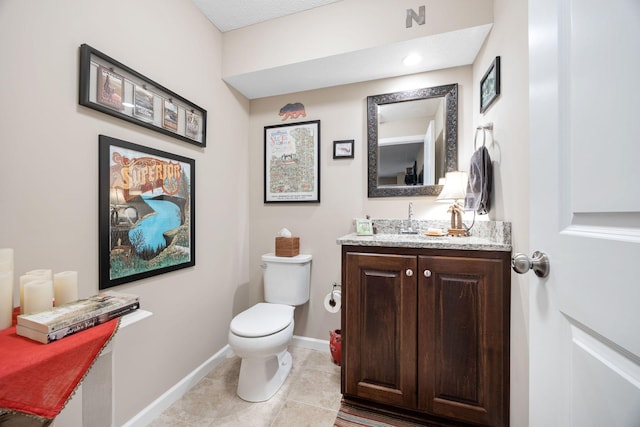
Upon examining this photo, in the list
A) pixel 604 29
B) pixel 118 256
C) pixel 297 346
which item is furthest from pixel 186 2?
pixel 297 346

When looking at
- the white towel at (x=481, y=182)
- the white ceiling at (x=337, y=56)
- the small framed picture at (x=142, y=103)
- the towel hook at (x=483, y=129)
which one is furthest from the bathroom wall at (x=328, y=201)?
the small framed picture at (x=142, y=103)

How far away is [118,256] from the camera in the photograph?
1.26 meters

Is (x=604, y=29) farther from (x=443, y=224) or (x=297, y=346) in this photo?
(x=297, y=346)

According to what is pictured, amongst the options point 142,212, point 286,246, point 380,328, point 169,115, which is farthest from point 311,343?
point 169,115

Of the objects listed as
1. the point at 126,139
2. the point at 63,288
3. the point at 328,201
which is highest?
the point at 126,139

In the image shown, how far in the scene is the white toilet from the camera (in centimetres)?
148

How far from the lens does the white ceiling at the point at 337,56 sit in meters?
1.58

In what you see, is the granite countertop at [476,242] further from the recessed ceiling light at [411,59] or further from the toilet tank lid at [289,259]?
the recessed ceiling light at [411,59]

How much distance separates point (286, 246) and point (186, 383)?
111cm

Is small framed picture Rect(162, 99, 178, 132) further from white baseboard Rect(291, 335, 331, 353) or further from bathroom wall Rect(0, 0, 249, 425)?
white baseboard Rect(291, 335, 331, 353)

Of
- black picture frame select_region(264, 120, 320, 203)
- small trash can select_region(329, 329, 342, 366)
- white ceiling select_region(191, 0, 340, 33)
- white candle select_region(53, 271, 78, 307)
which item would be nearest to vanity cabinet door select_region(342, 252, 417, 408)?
small trash can select_region(329, 329, 342, 366)

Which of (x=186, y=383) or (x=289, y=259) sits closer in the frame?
(x=186, y=383)

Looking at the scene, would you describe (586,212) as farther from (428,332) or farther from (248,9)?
(248,9)

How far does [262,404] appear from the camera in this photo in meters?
1.51
